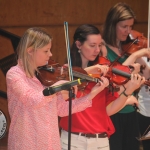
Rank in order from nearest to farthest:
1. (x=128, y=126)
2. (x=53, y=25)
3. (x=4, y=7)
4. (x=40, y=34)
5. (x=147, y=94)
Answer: (x=40, y=34), (x=128, y=126), (x=147, y=94), (x=4, y=7), (x=53, y=25)

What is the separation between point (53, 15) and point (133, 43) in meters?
1.67

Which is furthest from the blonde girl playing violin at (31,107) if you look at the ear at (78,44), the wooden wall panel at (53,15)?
the wooden wall panel at (53,15)

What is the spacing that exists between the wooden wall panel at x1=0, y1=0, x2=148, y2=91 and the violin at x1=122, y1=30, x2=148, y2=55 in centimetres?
158

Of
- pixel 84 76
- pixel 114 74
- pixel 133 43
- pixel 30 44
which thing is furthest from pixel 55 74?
pixel 133 43

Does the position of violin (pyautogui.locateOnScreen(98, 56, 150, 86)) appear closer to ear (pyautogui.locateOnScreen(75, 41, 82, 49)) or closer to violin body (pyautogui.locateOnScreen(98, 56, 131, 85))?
violin body (pyautogui.locateOnScreen(98, 56, 131, 85))

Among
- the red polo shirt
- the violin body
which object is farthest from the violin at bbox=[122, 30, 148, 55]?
the red polo shirt

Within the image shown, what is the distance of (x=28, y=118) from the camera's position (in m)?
1.88

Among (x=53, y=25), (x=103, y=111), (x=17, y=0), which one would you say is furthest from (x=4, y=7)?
(x=103, y=111)

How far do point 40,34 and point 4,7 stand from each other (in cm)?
214

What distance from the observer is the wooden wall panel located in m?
4.00

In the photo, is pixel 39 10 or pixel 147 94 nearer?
pixel 147 94

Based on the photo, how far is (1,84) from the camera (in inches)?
161

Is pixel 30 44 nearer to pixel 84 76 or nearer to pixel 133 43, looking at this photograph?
pixel 84 76

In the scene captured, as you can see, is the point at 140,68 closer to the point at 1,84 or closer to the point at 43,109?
the point at 43,109
